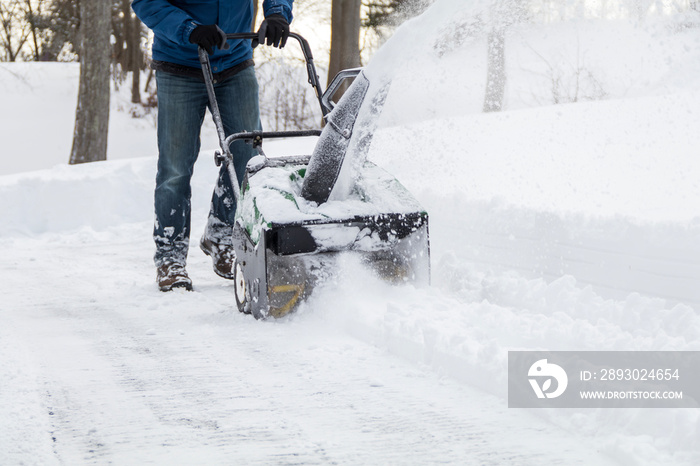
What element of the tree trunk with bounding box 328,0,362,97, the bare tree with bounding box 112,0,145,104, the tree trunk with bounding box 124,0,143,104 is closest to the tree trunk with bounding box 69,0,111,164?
the tree trunk with bounding box 328,0,362,97

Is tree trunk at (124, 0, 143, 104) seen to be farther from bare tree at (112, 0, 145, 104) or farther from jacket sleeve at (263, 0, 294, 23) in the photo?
jacket sleeve at (263, 0, 294, 23)

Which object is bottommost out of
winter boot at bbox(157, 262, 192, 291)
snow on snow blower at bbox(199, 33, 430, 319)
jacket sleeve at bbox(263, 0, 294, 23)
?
winter boot at bbox(157, 262, 192, 291)

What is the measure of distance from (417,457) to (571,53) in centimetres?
666

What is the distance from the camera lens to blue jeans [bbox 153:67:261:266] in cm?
375

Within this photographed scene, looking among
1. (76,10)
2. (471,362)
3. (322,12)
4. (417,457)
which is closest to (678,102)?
(471,362)

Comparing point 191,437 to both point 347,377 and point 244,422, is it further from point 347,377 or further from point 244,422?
point 347,377

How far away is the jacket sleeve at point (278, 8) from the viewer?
3.62 m

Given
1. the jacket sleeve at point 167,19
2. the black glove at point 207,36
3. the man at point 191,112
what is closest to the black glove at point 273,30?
the man at point 191,112

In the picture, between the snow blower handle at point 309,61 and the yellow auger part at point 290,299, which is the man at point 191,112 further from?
the yellow auger part at point 290,299

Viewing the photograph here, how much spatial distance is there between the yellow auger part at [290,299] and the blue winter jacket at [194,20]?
133 centimetres

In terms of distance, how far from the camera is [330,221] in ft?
9.32

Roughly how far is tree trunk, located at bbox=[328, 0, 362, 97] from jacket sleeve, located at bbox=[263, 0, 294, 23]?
20.7 ft

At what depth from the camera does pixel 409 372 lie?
232 centimetres

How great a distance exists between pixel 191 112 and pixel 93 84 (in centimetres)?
611
